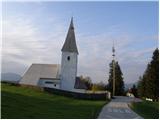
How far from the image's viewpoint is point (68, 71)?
57.8 meters

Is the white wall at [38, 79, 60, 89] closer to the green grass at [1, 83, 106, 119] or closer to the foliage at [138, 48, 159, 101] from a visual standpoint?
the foliage at [138, 48, 159, 101]

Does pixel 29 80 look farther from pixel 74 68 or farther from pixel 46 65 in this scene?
pixel 74 68

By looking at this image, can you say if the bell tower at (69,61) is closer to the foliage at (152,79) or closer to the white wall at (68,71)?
the white wall at (68,71)

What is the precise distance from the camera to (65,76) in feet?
190

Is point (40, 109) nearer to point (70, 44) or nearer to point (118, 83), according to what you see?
point (70, 44)

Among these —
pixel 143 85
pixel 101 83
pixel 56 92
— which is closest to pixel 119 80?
pixel 101 83

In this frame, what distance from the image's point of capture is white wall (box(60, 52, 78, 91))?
5759 cm

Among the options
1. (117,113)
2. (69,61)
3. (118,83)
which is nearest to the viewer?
(117,113)

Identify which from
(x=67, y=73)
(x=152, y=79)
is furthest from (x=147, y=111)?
(x=67, y=73)

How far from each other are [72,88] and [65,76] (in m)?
2.25

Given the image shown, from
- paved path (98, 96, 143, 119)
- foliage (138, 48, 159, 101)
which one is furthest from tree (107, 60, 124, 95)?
paved path (98, 96, 143, 119)

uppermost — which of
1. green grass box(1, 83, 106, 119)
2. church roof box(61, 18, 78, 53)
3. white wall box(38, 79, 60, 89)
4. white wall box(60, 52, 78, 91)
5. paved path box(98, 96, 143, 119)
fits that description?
church roof box(61, 18, 78, 53)

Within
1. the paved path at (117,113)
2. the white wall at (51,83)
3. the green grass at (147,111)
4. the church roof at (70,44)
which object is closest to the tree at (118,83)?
the white wall at (51,83)

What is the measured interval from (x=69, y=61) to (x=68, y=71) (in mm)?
1627
